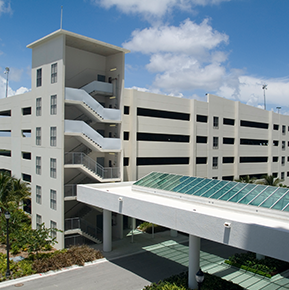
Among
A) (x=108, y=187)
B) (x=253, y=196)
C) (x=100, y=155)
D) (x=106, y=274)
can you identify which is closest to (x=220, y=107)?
(x=100, y=155)

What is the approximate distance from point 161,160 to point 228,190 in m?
14.3

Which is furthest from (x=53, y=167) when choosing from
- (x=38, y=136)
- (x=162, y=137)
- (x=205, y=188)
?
(x=205, y=188)

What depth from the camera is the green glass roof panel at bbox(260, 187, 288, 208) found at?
51.9 ft

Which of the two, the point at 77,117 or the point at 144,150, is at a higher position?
the point at 77,117

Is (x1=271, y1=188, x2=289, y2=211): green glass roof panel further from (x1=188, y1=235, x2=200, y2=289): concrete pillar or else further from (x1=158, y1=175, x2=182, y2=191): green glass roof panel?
(x1=158, y1=175, x2=182, y2=191): green glass roof panel

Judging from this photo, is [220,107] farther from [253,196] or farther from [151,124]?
[253,196]

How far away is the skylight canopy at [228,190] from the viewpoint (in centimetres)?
1617

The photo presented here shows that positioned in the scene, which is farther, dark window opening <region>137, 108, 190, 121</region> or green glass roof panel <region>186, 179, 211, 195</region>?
dark window opening <region>137, 108, 190, 121</region>

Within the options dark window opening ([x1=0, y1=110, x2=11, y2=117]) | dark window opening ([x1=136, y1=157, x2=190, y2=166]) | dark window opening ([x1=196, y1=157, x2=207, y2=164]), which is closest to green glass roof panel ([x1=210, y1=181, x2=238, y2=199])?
dark window opening ([x1=136, y1=157, x2=190, y2=166])

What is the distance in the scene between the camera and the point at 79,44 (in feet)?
88.7

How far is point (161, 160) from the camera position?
32469 millimetres

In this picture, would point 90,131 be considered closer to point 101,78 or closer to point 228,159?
point 101,78

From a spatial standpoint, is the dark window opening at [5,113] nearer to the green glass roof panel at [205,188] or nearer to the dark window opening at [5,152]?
the dark window opening at [5,152]

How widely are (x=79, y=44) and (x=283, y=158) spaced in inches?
1454
